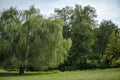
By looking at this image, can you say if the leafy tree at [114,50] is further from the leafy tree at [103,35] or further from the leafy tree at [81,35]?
the leafy tree at [103,35]

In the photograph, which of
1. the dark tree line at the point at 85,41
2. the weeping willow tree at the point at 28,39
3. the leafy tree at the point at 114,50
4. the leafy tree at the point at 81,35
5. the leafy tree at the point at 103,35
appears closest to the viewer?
the weeping willow tree at the point at 28,39

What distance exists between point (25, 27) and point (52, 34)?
347 centimetres

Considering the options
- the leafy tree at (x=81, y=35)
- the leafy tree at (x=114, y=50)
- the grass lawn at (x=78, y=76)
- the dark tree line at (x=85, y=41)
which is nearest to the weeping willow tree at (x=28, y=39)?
the grass lawn at (x=78, y=76)

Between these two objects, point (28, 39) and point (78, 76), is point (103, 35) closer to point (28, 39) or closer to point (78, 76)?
point (28, 39)

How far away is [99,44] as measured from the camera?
49781 mm

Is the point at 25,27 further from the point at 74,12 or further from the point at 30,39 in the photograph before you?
the point at 74,12

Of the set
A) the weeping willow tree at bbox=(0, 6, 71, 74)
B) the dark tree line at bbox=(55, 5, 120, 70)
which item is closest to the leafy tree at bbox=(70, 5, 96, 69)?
the dark tree line at bbox=(55, 5, 120, 70)

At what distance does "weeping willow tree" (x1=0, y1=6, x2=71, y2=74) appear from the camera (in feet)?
90.7

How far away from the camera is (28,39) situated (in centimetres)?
2836

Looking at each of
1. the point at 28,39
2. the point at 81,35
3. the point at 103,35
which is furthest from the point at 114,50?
the point at 28,39

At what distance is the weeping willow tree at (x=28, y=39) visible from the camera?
27641 millimetres

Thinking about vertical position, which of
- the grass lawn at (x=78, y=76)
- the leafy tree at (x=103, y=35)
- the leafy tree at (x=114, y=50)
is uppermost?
the leafy tree at (x=103, y=35)

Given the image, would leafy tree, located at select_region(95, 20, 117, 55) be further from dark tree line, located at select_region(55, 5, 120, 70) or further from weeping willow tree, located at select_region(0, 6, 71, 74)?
weeping willow tree, located at select_region(0, 6, 71, 74)

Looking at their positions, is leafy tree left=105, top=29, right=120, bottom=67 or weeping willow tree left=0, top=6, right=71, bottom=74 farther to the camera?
leafy tree left=105, top=29, right=120, bottom=67
